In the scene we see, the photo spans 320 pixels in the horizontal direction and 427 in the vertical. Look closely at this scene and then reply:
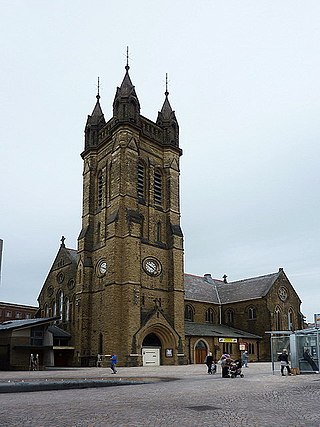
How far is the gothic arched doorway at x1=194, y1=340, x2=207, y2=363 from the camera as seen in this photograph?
51281mm

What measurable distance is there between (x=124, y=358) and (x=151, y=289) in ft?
24.7

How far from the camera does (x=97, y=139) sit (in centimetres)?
5528

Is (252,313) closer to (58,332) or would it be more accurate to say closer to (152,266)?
(152,266)

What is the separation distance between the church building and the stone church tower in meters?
0.10

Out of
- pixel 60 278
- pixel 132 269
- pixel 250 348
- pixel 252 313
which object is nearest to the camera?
pixel 132 269

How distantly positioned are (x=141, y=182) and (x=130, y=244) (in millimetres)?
8316

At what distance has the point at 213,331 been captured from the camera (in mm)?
56125

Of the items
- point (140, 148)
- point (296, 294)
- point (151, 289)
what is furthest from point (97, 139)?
point (296, 294)

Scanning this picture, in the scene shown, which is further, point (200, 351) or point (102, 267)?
point (200, 351)

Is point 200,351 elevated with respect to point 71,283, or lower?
lower


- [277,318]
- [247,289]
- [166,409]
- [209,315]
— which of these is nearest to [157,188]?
[209,315]

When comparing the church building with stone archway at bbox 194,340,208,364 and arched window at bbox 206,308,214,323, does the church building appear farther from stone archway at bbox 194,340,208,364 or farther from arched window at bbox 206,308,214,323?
arched window at bbox 206,308,214,323

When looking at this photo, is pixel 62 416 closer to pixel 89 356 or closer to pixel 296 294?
pixel 89 356

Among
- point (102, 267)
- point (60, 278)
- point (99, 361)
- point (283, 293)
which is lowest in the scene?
point (99, 361)
